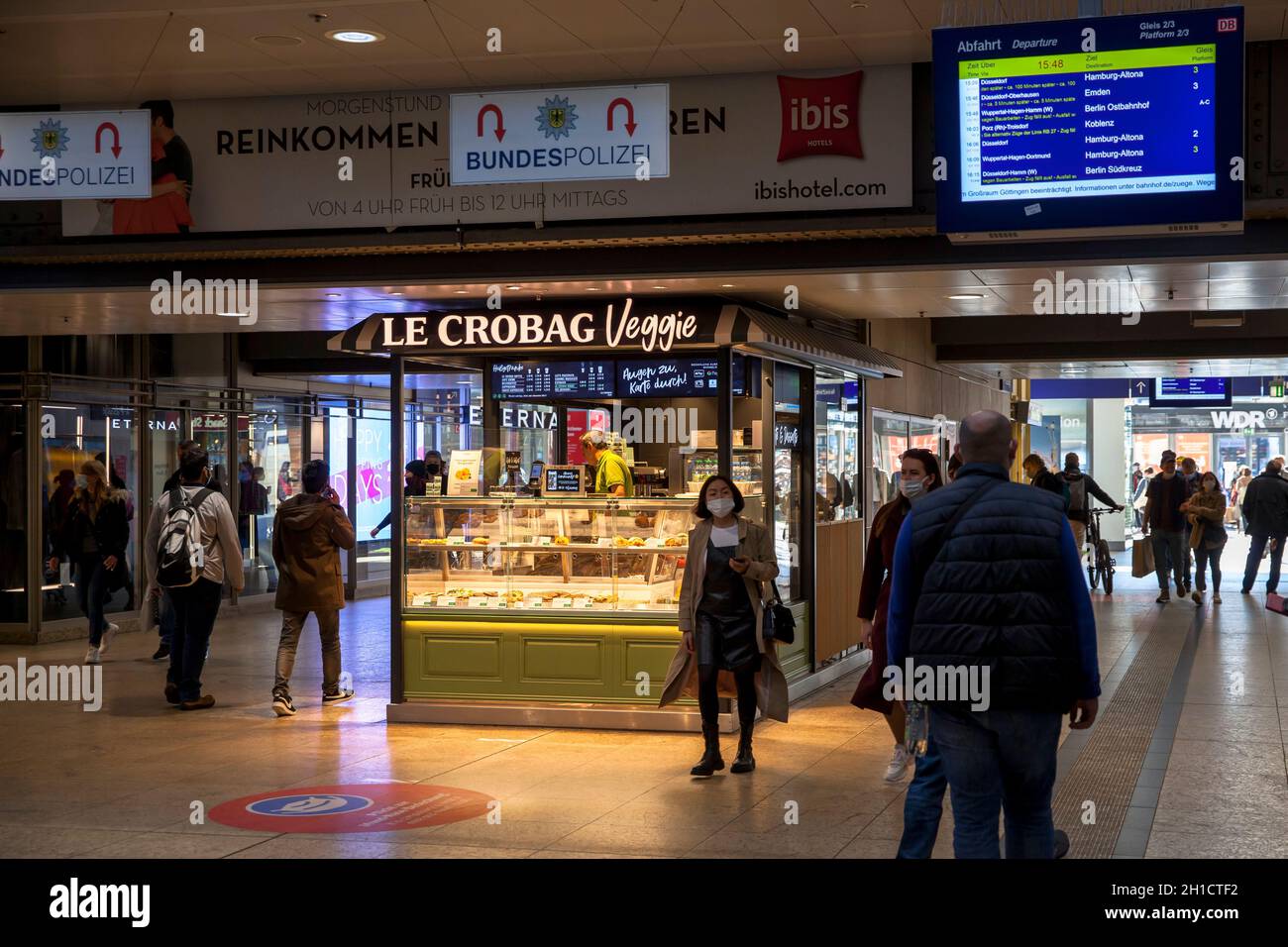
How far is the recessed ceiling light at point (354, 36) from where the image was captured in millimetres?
7992

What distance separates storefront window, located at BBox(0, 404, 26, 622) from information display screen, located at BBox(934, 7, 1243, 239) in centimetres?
1085

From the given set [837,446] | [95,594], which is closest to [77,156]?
[95,594]

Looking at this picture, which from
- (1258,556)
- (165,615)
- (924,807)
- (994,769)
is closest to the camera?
(994,769)

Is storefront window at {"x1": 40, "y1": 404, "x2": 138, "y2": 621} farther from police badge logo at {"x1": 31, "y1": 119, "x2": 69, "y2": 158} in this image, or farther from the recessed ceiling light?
the recessed ceiling light

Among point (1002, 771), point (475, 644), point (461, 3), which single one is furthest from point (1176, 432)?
point (1002, 771)

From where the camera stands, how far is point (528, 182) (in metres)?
8.10

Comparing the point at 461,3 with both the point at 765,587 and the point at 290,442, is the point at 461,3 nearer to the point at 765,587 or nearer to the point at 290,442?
the point at 765,587

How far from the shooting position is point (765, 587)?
852cm

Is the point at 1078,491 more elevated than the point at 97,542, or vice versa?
the point at 1078,491

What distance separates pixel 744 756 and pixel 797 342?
312 cm

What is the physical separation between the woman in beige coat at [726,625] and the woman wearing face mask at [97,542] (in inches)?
236

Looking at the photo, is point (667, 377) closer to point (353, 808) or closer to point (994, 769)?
point (353, 808)
